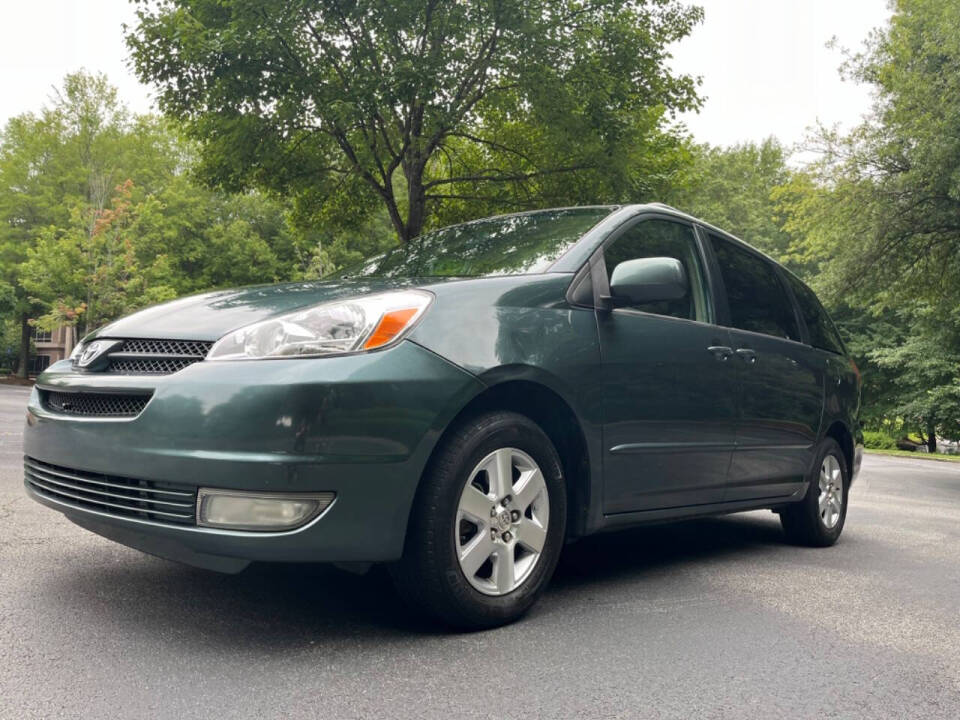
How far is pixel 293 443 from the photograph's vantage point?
2699 millimetres

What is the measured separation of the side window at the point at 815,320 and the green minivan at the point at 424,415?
1.45 metres

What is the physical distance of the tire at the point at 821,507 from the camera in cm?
538

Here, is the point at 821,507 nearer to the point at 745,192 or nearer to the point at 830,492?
the point at 830,492

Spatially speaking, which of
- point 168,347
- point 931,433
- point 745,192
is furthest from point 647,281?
point 745,192

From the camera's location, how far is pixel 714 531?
5930 mm

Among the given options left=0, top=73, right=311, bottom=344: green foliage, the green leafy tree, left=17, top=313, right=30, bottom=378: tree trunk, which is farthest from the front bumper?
left=17, top=313, right=30, bottom=378: tree trunk

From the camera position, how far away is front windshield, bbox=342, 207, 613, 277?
12.1ft

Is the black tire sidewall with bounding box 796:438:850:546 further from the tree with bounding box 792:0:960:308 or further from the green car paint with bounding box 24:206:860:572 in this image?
the tree with bounding box 792:0:960:308

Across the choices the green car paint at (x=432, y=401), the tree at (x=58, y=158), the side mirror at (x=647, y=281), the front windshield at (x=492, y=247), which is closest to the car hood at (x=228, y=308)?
the green car paint at (x=432, y=401)

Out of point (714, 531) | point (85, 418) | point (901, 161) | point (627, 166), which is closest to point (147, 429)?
point (85, 418)

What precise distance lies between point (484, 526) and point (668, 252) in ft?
6.20

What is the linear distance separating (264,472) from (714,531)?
3.95 meters

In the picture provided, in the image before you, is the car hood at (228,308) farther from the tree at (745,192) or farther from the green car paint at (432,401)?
the tree at (745,192)

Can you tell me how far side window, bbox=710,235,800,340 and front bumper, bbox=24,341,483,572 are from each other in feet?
7.49
